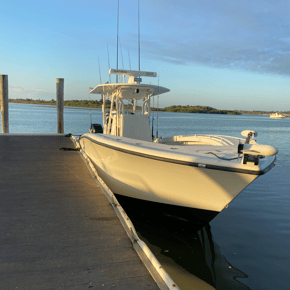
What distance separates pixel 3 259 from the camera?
275 centimetres

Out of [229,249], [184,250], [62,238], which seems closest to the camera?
[62,238]

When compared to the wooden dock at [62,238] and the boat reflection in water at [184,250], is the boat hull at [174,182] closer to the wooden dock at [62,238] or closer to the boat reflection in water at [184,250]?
the boat reflection in water at [184,250]

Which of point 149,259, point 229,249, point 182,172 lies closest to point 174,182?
point 182,172

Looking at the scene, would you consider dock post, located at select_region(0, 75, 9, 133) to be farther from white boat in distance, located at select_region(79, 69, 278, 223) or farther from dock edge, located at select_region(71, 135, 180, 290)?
dock edge, located at select_region(71, 135, 180, 290)

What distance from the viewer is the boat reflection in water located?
14.0 ft

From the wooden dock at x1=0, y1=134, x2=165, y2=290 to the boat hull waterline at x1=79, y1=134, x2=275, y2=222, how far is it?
62 centimetres

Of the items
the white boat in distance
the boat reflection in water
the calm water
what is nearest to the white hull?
the white boat in distance

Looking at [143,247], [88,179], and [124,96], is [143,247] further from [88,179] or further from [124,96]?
[124,96]

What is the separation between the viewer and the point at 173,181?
458 centimetres

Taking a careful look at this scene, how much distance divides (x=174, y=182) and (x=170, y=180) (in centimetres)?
7

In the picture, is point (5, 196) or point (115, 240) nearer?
point (115, 240)

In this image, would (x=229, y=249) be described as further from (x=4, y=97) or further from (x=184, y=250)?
(x=4, y=97)

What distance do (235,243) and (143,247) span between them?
3055 millimetres

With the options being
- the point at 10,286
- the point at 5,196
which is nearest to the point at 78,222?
the point at 10,286
